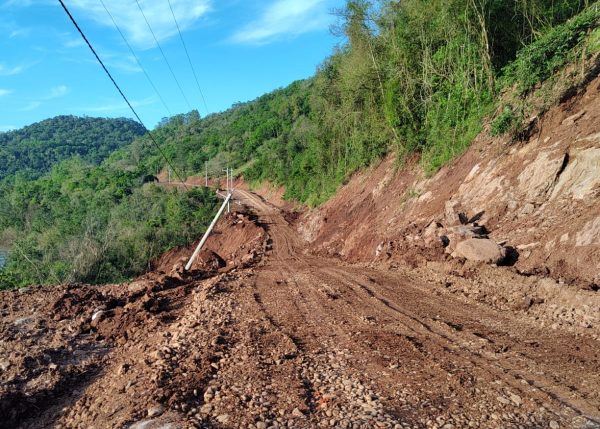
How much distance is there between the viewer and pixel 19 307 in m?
10.8

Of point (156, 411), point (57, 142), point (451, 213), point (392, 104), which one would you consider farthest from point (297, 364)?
point (57, 142)

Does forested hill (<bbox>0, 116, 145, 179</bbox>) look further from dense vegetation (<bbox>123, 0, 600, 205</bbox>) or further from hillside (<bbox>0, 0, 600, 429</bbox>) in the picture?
hillside (<bbox>0, 0, 600, 429</bbox>)

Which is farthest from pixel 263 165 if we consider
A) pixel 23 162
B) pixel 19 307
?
pixel 23 162

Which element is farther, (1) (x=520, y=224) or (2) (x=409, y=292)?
(1) (x=520, y=224)

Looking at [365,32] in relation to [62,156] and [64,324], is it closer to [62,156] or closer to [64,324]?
[64,324]

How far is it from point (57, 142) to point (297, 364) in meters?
171

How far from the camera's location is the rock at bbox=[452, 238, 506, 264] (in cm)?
955

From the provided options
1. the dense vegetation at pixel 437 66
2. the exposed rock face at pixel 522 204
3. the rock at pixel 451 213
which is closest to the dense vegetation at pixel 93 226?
the dense vegetation at pixel 437 66

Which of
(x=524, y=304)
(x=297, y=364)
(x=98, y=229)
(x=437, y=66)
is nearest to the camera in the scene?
(x=297, y=364)

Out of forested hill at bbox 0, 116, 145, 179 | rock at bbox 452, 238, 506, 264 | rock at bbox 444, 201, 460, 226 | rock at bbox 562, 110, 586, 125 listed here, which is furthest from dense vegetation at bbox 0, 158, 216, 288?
forested hill at bbox 0, 116, 145, 179

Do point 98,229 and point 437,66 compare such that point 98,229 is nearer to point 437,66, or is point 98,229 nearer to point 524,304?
point 437,66

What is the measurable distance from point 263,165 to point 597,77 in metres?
54.1

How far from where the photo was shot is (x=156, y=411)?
Result: 15.1ft

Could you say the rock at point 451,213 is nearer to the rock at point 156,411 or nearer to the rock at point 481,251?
the rock at point 481,251
